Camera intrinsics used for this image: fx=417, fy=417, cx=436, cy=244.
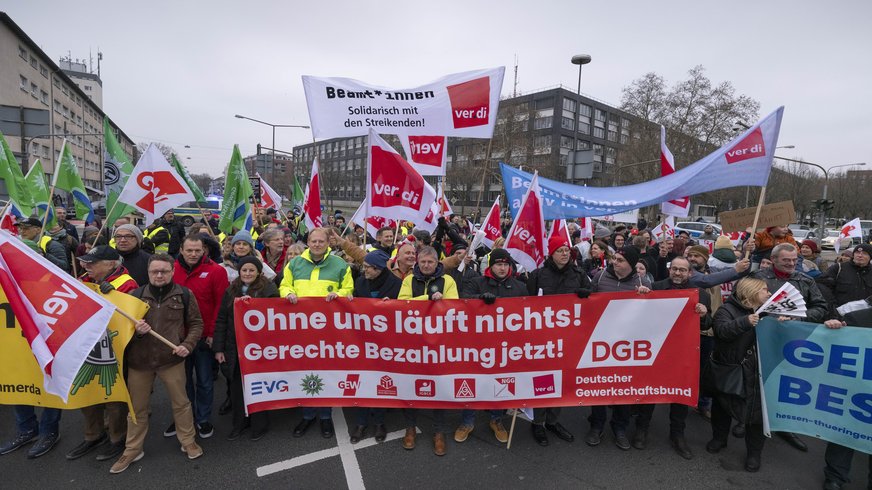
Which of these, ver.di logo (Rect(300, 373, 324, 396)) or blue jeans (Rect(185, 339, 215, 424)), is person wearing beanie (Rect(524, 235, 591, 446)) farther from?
blue jeans (Rect(185, 339, 215, 424))

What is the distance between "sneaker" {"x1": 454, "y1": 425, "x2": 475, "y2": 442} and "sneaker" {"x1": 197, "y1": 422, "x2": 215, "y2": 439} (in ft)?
7.76

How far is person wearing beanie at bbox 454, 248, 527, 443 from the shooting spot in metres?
3.96


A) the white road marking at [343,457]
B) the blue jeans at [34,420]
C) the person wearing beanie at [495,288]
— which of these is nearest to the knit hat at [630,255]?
the person wearing beanie at [495,288]

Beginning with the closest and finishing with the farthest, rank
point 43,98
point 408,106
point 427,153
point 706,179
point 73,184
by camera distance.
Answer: point 706,179 → point 408,106 → point 427,153 → point 73,184 → point 43,98

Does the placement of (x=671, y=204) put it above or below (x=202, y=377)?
above

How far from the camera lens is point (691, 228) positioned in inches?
1174

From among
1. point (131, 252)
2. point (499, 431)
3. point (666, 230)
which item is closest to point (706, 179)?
point (499, 431)

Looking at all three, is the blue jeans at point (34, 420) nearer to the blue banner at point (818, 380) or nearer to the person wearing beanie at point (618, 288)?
the person wearing beanie at point (618, 288)

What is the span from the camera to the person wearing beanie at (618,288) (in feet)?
13.0

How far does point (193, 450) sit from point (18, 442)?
1591mm

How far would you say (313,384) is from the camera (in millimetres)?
3918

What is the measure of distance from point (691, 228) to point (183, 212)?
3681 centimetres

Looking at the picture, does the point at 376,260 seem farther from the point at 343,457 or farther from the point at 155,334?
the point at 155,334

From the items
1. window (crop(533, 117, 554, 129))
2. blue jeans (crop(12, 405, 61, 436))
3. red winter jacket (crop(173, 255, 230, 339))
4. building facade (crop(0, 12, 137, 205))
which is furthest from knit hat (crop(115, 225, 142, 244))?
window (crop(533, 117, 554, 129))
